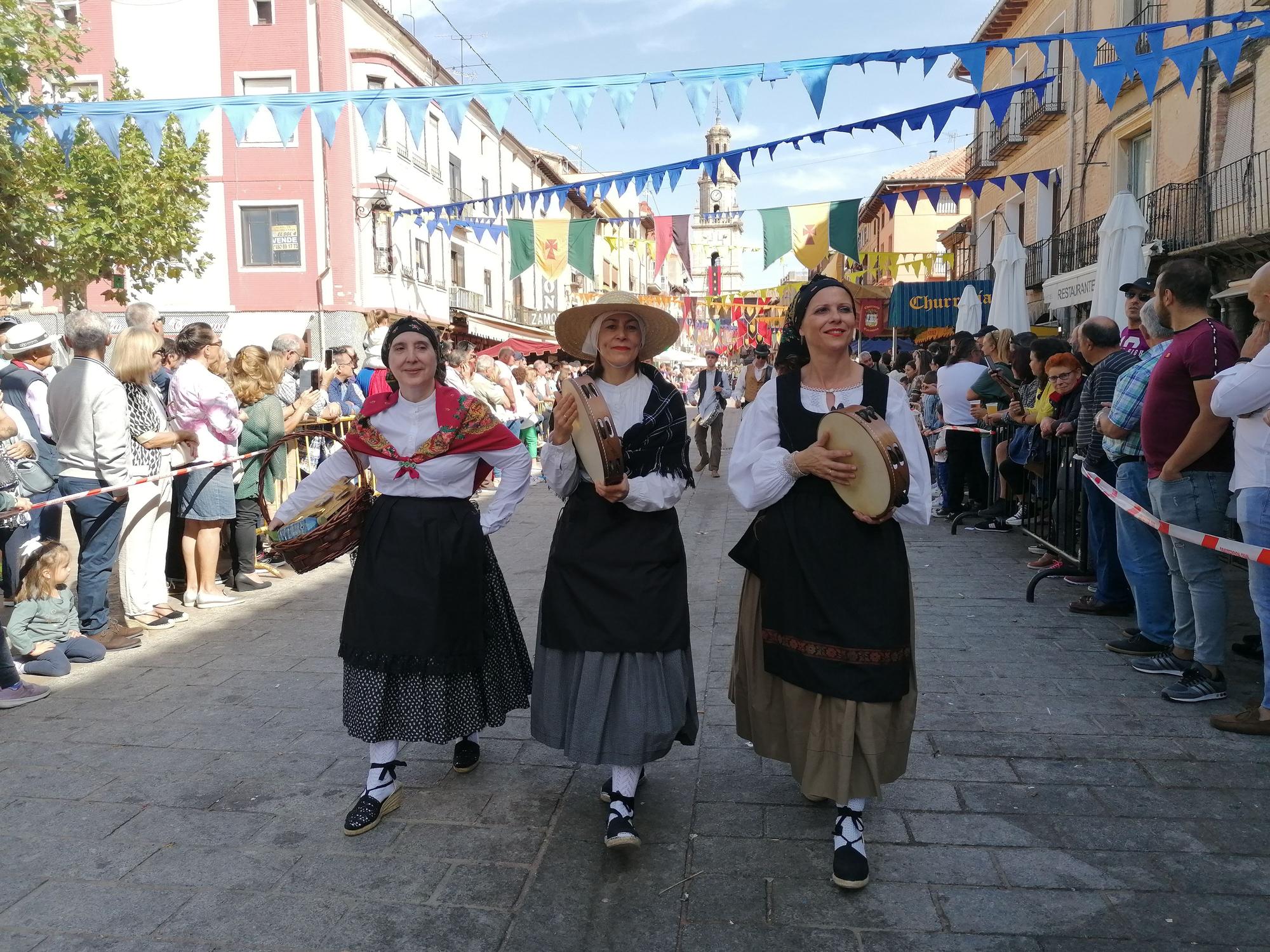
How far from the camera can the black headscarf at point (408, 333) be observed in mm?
3506

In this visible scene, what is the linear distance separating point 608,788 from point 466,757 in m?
0.66

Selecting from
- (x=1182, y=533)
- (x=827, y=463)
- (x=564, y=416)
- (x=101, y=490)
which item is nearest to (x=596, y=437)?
(x=564, y=416)

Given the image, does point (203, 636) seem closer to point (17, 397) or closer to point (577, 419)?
point (17, 397)

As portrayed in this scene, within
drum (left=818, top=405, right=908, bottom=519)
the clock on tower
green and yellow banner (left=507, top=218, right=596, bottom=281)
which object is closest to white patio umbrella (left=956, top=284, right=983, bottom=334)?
green and yellow banner (left=507, top=218, right=596, bottom=281)

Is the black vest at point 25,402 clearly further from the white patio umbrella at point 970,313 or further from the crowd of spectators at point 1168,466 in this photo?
the white patio umbrella at point 970,313

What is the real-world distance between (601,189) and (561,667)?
9.33 m

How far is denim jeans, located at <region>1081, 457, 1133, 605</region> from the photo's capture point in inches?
228

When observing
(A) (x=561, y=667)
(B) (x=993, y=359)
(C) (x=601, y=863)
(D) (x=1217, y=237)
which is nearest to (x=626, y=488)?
(A) (x=561, y=667)

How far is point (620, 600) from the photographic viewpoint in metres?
3.20

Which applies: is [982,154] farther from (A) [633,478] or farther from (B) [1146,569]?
(A) [633,478]

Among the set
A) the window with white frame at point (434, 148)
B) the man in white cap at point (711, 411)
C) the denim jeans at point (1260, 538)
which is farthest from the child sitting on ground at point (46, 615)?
the window with white frame at point (434, 148)

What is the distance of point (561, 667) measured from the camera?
10.9 ft

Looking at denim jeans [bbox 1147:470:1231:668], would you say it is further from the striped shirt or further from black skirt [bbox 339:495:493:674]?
black skirt [bbox 339:495:493:674]

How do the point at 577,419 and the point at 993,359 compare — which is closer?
the point at 577,419
